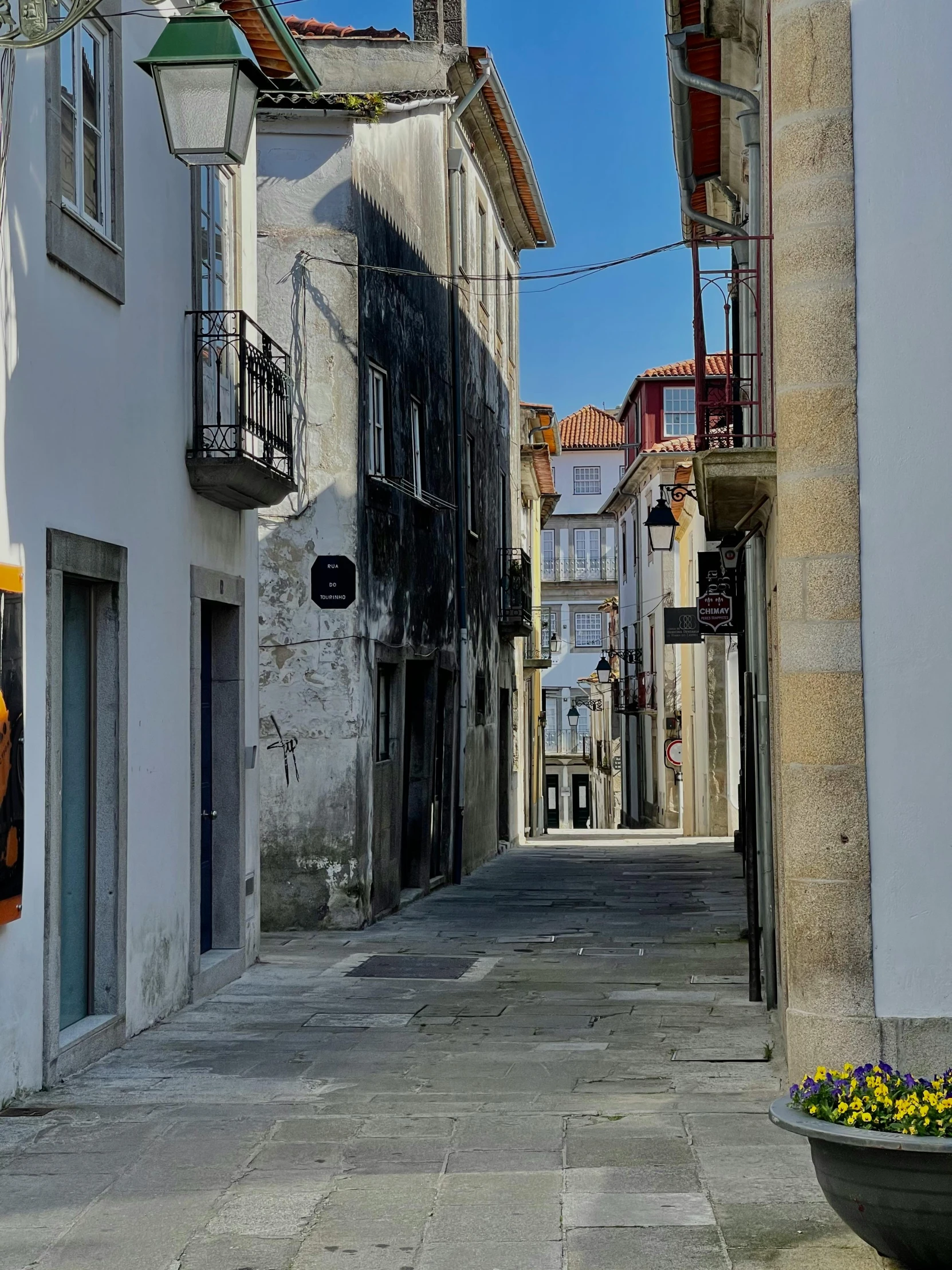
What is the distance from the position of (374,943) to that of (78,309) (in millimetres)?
6563

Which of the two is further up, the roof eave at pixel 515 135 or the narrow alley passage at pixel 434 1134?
the roof eave at pixel 515 135

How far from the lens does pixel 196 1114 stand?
7.36m

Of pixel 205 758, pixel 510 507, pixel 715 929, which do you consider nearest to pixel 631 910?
pixel 715 929

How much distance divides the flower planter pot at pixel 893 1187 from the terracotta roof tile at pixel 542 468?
28.6 metres

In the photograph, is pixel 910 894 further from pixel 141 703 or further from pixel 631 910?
pixel 631 910

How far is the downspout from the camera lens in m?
19.8

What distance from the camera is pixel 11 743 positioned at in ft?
24.3

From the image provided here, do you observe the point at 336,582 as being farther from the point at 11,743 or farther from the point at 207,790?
the point at 11,743

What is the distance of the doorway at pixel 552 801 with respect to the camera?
212 ft

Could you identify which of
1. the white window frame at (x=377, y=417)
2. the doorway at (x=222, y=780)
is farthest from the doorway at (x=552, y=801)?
the doorway at (x=222, y=780)

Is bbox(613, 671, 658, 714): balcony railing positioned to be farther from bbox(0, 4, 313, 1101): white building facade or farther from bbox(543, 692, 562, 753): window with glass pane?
bbox(0, 4, 313, 1101): white building facade

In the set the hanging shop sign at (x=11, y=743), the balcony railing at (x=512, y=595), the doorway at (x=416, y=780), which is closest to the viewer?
the hanging shop sign at (x=11, y=743)

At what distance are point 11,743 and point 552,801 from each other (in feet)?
192

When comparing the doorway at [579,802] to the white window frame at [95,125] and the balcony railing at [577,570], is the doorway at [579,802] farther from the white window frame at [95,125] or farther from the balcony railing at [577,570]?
the white window frame at [95,125]
